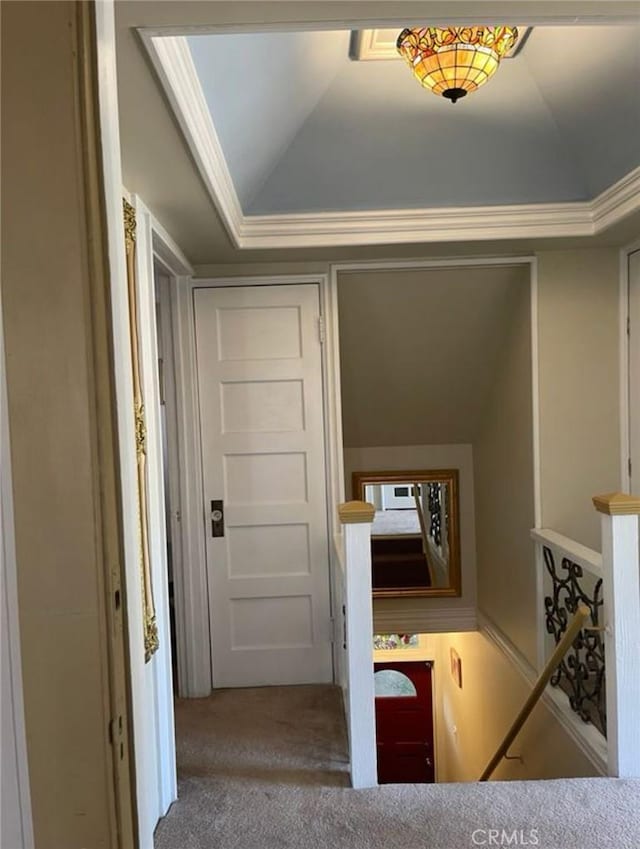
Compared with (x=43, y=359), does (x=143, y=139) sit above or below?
above

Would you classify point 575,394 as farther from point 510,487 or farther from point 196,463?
point 196,463

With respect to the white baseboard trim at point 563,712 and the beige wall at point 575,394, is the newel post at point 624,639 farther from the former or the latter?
the beige wall at point 575,394

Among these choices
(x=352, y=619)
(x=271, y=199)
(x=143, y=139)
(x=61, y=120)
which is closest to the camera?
(x=61, y=120)

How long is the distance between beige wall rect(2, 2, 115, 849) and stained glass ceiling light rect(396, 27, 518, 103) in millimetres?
1455

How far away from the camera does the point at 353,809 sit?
1.95 metres

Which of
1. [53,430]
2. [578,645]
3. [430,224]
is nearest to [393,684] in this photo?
[578,645]

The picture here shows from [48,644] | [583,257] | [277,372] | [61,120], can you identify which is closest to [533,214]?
[583,257]

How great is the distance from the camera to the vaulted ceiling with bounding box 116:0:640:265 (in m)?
1.68

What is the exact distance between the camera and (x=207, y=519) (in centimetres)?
306

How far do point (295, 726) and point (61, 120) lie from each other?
8.36 feet

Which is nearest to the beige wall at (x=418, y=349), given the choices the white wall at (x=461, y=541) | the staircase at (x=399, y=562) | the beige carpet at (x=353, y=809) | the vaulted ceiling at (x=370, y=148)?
the white wall at (x=461, y=541)

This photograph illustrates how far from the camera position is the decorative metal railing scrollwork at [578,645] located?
8.34ft

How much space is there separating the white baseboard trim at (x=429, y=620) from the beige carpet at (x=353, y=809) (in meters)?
1.89

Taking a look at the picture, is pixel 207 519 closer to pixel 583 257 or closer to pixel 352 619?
pixel 352 619
